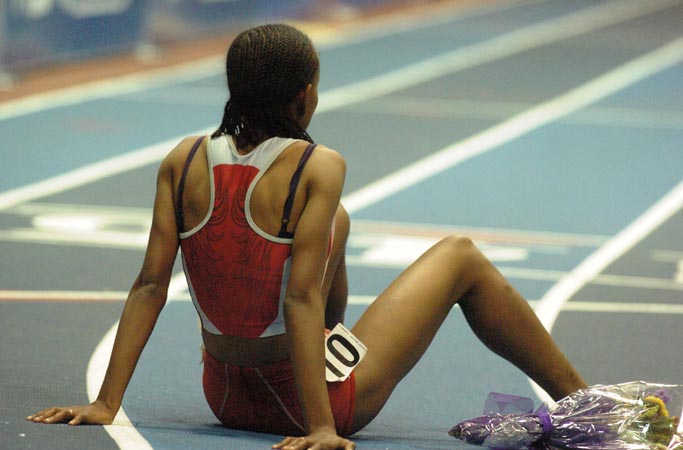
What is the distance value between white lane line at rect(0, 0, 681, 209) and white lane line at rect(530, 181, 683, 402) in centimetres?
186

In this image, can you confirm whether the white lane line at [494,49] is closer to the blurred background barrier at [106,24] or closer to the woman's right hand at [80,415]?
the blurred background barrier at [106,24]

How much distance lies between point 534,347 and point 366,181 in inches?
236

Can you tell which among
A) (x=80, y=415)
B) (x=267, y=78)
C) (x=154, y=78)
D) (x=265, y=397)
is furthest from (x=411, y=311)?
(x=154, y=78)

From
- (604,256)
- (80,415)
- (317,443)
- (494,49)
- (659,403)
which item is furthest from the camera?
(494,49)

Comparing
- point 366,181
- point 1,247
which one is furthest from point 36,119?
point 1,247

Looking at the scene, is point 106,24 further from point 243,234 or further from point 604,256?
point 243,234

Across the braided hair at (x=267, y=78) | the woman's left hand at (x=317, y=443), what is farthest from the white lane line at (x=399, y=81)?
the woman's left hand at (x=317, y=443)

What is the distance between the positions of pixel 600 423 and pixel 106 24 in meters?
13.1

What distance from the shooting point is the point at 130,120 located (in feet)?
42.4

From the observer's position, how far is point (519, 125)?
13422 millimetres

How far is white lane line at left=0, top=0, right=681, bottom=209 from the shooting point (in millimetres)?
9922

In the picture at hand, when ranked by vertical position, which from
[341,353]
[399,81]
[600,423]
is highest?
[399,81]

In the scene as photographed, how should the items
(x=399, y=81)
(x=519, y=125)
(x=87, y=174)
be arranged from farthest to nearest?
(x=399, y=81) → (x=519, y=125) → (x=87, y=174)

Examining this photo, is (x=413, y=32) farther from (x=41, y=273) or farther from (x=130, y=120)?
(x=41, y=273)
